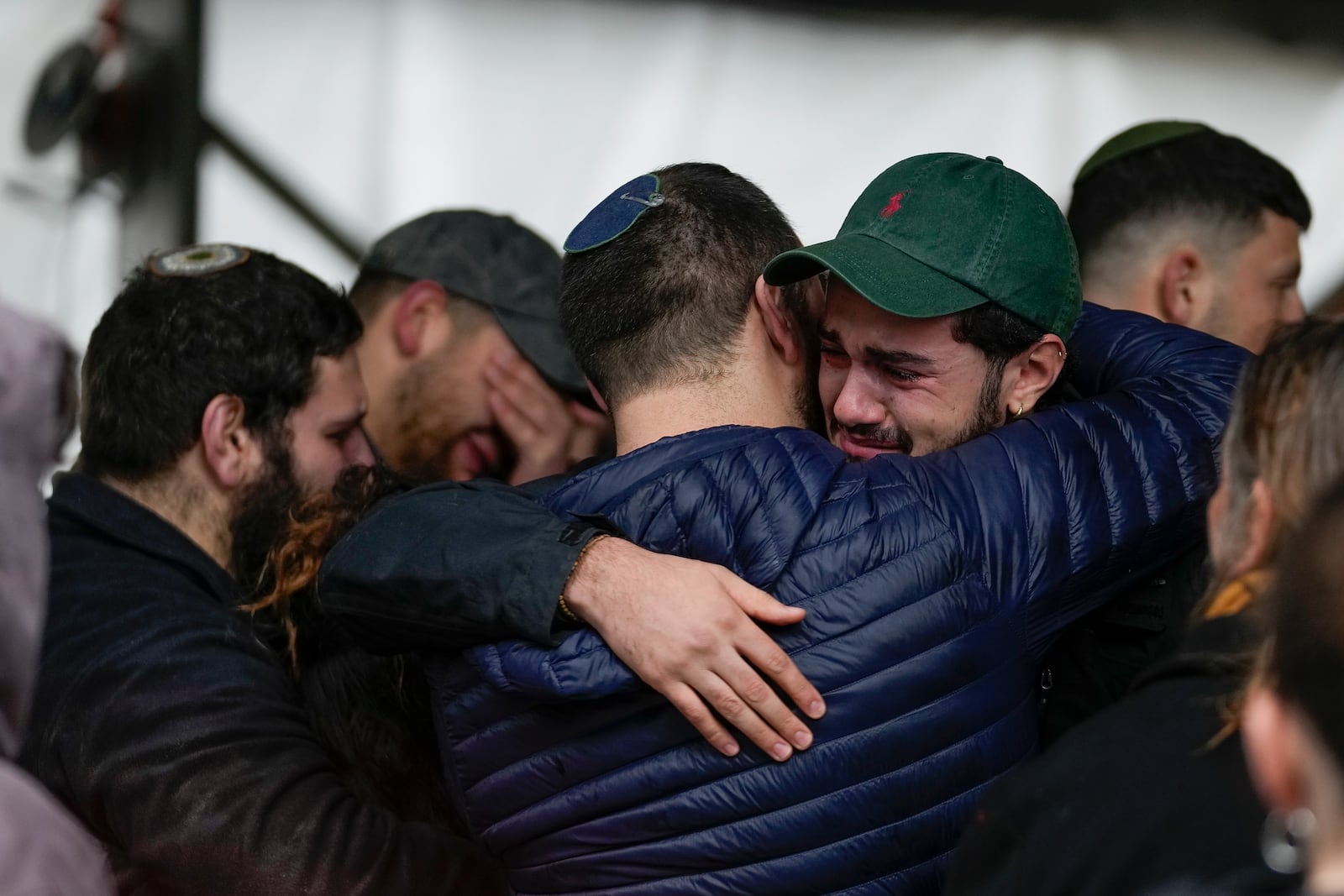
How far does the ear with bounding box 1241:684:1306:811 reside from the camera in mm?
808

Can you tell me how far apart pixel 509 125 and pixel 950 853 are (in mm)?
2273

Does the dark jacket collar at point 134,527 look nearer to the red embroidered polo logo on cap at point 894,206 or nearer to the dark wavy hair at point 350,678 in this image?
the dark wavy hair at point 350,678

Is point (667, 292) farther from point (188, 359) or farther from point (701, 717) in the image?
point (188, 359)

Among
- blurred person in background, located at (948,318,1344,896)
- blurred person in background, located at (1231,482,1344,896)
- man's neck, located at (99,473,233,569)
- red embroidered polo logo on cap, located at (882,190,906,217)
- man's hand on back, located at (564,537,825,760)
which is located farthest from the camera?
man's neck, located at (99,473,233,569)

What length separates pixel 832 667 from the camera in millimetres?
1422

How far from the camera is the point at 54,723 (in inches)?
72.3

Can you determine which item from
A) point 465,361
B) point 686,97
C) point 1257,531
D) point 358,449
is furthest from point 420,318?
point 1257,531

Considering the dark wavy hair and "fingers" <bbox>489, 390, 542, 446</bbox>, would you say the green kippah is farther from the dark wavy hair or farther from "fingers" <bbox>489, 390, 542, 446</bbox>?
the dark wavy hair

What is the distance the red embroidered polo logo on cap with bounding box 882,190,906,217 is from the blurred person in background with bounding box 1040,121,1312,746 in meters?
0.74

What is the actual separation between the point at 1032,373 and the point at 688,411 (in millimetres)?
470

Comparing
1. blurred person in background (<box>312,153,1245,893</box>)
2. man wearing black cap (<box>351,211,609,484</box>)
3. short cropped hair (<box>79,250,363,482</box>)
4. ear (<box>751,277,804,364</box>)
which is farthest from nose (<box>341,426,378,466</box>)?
ear (<box>751,277,804,364</box>)

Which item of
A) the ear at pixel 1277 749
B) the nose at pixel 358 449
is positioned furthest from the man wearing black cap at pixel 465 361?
the ear at pixel 1277 749

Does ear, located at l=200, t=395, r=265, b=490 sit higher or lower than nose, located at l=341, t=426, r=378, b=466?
higher

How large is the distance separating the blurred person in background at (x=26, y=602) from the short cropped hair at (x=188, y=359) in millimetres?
788
